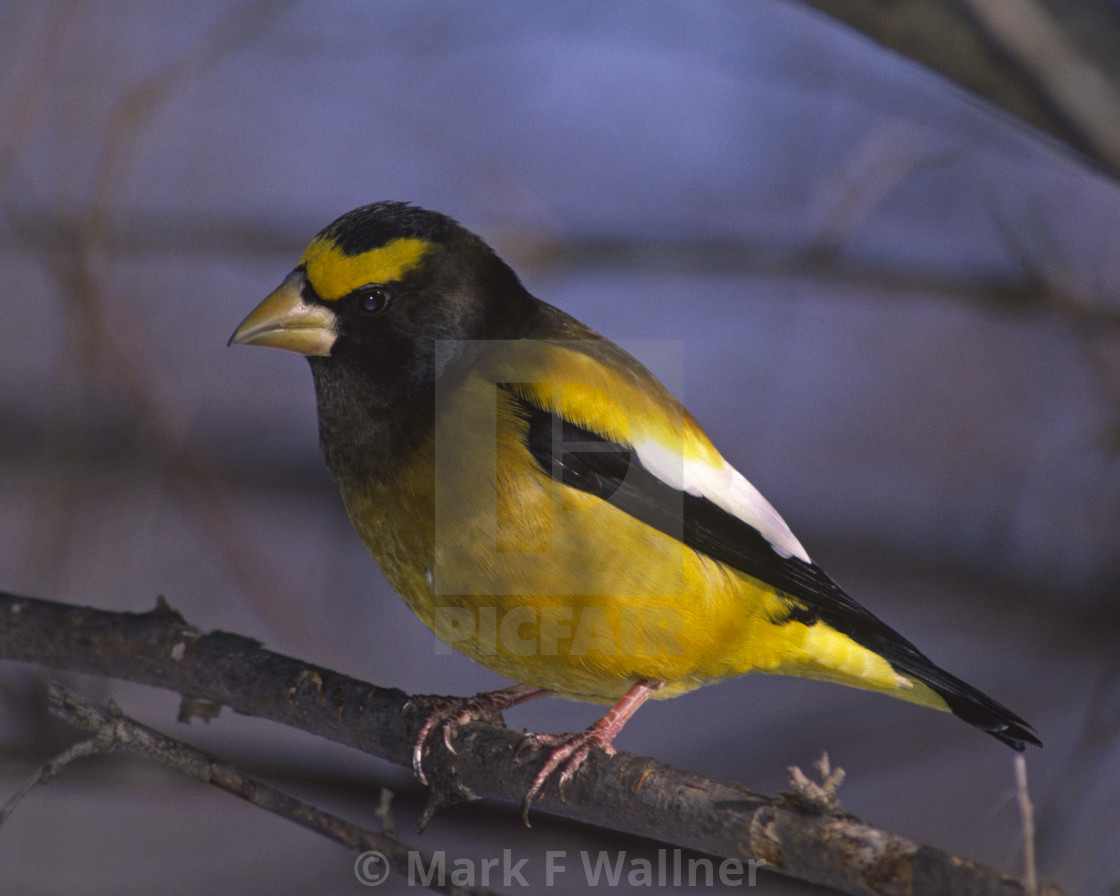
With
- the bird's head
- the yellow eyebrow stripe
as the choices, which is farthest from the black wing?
the yellow eyebrow stripe

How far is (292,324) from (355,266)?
0.20 metres

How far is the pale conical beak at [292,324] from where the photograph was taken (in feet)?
7.88

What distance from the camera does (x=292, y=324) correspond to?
2422mm

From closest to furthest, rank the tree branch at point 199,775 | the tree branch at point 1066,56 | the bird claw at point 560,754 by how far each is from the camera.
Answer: the tree branch at point 199,775 < the tree branch at point 1066,56 < the bird claw at point 560,754

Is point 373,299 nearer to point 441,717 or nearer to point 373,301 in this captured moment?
point 373,301

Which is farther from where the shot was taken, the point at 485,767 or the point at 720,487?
the point at 720,487

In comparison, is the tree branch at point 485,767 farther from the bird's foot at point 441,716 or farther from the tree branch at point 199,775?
the tree branch at point 199,775

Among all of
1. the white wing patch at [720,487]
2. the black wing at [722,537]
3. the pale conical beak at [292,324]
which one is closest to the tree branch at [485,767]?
the black wing at [722,537]

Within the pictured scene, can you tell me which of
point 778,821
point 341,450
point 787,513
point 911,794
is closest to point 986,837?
point 911,794

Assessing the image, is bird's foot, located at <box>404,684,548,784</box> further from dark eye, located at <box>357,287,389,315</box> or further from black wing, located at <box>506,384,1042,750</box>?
dark eye, located at <box>357,287,389,315</box>

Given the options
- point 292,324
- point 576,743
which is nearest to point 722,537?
point 576,743

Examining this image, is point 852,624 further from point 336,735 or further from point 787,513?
point 787,513

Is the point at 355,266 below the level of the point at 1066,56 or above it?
below

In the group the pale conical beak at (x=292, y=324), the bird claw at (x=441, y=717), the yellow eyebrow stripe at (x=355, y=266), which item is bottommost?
the bird claw at (x=441, y=717)
